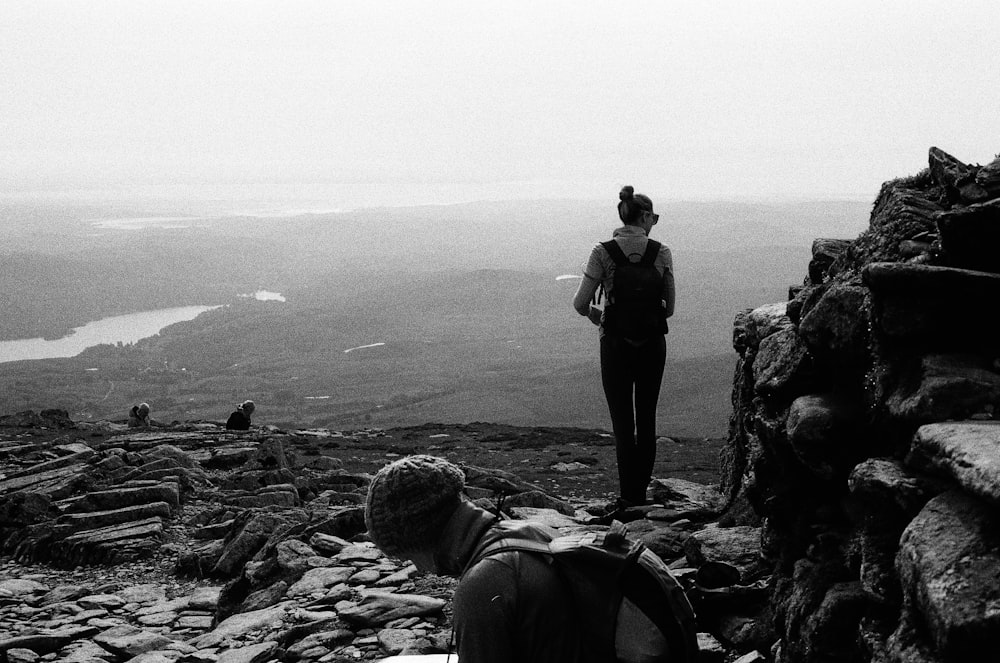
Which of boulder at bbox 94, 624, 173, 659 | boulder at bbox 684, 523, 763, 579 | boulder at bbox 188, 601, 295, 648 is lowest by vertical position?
boulder at bbox 94, 624, 173, 659

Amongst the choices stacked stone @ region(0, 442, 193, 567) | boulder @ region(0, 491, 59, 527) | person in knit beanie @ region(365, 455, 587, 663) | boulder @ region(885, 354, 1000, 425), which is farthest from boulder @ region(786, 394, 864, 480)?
boulder @ region(0, 491, 59, 527)

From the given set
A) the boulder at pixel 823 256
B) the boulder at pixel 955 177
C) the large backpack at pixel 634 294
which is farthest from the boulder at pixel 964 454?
the large backpack at pixel 634 294

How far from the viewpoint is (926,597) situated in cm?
491

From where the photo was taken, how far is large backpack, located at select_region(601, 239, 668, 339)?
41.3ft

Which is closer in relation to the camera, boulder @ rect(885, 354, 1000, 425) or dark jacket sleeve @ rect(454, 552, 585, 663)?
dark jacket sleeve @ rect(454, 552, 585, 663)

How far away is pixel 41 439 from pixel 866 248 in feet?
113

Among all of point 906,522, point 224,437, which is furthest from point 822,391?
point 224,437

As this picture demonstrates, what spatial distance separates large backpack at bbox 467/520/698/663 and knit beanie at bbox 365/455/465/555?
53 centimetres

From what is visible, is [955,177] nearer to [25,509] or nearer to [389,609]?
[389,609]

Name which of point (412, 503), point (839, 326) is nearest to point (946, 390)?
point (839, 326)

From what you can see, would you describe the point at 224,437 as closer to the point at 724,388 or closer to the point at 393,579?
the point at 393,579

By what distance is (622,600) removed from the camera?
4.77m

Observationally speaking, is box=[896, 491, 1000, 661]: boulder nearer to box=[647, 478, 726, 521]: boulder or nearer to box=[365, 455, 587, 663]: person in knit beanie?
box=[365, 455, 587, 663]: person in knit beanie

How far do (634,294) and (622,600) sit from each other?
26.8 feet
